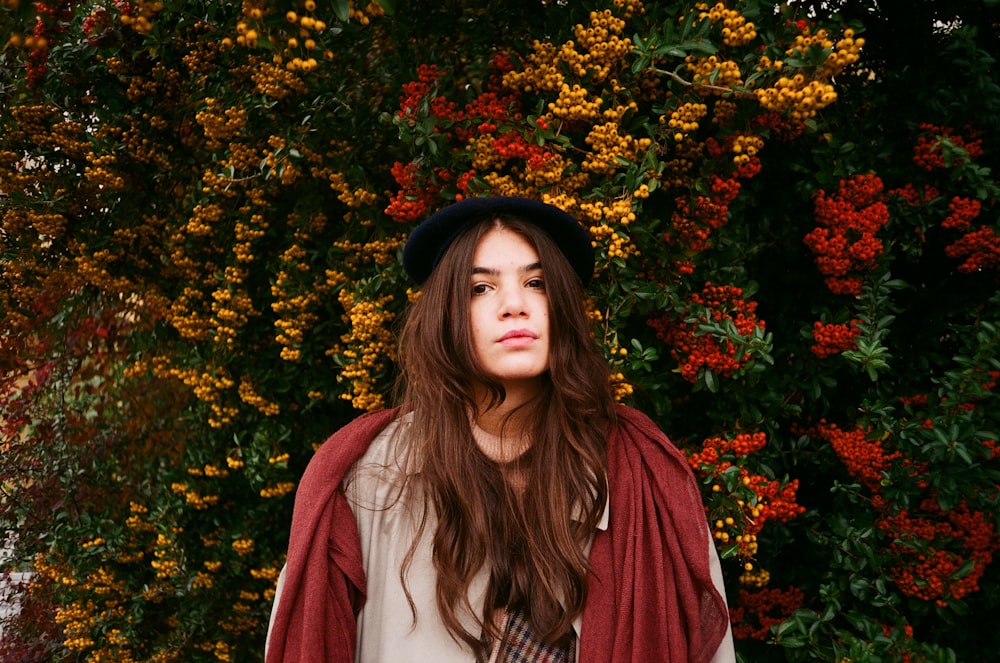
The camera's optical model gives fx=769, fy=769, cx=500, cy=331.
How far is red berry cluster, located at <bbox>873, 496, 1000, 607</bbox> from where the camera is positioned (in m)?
2.10

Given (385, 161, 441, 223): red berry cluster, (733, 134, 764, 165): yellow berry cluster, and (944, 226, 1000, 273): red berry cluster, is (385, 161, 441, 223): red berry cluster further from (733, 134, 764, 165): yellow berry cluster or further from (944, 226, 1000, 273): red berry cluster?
(944, 226, 1000, 273): red berry cluster

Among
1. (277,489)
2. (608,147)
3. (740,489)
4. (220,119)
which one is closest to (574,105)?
(608,147)

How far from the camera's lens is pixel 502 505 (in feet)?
5.33

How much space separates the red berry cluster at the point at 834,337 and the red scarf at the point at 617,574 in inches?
29.4

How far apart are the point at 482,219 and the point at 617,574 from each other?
0.79 metres

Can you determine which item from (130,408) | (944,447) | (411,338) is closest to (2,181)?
(130,408)

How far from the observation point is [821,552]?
2.29m

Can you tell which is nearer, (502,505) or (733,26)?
(502,505)

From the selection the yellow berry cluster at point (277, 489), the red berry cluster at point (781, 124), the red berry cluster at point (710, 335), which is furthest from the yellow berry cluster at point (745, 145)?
the yellow berry cluster at point (277, 489)

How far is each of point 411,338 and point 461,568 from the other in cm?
52

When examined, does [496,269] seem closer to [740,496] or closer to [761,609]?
[740,496]

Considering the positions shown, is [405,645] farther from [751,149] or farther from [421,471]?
[751,149]

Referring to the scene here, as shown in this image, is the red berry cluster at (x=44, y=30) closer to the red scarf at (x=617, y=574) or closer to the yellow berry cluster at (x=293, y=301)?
the yellow berry cluster at (x=293, y=301)

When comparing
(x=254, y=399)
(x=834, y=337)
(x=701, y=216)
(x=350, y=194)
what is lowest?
(x=254, y=399)
